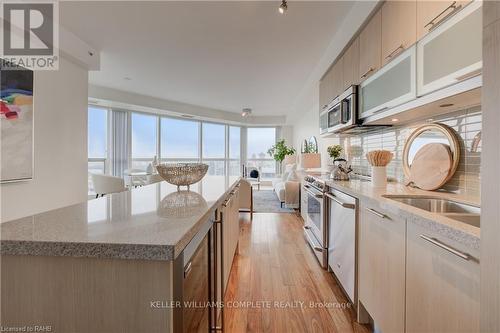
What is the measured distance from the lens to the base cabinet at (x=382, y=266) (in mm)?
1229

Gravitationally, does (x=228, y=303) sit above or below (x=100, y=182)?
below

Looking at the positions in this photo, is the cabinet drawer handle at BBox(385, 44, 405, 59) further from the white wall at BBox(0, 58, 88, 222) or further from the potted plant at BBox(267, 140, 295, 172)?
the potted plant at BBox(267, 140, 295, 172)

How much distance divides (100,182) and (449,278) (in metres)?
4.81

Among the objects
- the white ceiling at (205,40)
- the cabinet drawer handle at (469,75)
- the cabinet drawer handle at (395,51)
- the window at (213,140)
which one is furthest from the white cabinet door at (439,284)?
the window at (213,140)

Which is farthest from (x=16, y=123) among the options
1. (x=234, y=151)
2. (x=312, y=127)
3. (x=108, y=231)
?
(x=234, y=151)

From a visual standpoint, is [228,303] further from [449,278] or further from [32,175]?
[32,175]

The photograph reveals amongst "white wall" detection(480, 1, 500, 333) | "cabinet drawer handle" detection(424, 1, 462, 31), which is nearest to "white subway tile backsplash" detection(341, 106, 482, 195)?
"cabinet drawer handle" detection(424, 1, 462, 31)

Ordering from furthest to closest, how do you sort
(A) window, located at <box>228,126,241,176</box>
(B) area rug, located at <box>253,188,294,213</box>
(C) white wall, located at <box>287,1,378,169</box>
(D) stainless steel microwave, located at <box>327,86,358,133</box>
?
1. (A) window, located at <box>228,126,241,176</box>
2. (B) area rug, located at <box>253,188,294,213</box>
3. (D) stainless steel microwave, located at <box>327,86,358,133</box>
4. (C) white wall, located at <box>287,1,378,169</box>

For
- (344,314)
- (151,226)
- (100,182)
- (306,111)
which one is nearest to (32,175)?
(100,182)

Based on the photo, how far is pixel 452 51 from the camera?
1.18m

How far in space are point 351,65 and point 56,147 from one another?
3.60 metres

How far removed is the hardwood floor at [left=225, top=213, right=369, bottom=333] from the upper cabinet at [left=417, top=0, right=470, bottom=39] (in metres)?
1.92

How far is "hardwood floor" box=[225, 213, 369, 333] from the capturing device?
1656 millimetres

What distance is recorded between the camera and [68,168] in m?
3.19
